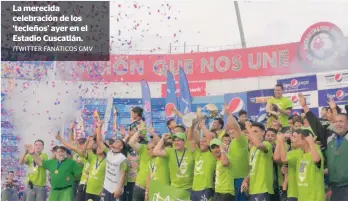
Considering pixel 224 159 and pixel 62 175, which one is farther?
pixel 62 175

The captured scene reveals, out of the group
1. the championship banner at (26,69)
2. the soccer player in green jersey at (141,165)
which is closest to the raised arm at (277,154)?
the soccer player in green jersey at (141,165)

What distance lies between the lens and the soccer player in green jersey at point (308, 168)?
7250 mm

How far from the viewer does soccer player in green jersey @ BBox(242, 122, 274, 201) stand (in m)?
7.77

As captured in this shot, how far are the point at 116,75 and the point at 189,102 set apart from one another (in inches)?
225

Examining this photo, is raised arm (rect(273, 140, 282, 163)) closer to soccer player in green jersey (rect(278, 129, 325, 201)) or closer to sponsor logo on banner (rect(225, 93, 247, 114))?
soccer player in green jersey (rect(278, 129, 325, 201))

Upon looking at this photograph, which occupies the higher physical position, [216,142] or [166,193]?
[216,142]

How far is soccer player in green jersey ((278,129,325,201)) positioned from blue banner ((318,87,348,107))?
242 inches

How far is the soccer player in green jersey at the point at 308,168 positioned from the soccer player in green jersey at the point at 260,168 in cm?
47

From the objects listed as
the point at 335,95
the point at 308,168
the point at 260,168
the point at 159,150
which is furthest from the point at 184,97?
the point at 308,168

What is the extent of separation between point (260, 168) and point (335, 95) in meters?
6.58

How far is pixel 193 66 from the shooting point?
739 inches

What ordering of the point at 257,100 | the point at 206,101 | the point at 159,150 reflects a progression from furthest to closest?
the point at 206,101
the point at 257,100
the point at 159,150

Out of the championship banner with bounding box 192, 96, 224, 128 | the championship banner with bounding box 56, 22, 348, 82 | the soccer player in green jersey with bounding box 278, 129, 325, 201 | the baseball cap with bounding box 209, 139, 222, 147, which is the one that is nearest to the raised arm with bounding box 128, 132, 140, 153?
the baseball cap with bounding box 209, 139, 222, 147

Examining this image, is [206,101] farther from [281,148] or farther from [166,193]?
[281,148]
